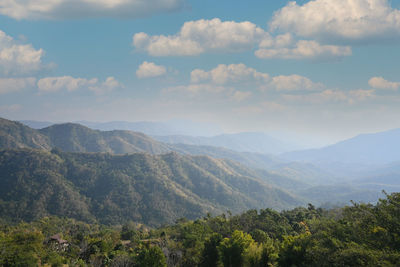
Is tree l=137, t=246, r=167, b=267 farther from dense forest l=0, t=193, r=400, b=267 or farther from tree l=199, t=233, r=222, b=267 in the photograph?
tree l=199, t=233, r=222, b=267

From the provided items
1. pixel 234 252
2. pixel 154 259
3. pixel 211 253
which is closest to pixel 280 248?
pixel 234 252

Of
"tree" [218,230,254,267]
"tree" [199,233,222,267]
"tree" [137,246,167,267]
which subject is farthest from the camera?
"tree" [199,233,222,267]

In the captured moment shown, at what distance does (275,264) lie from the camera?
39.7m

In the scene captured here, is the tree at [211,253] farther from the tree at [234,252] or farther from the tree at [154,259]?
the tree at [154,259]

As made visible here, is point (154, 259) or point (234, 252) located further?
point (154, 259)

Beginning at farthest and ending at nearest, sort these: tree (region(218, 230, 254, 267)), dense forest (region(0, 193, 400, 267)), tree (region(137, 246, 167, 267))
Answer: tree (region(137, 246, 167, 267)) < tree (region(218, 230, 254, 267)) < dense forest (region(0, 193, 400, 267))

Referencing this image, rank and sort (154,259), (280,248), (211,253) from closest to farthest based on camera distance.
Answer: (280,248) < (154,259) < (211,253)

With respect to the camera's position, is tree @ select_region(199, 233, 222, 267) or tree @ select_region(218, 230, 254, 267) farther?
tree @ select_region(199, 233, 222, 267)

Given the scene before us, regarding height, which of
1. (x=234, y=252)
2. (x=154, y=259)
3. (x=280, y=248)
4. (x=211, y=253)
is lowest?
(x=211, y=253)

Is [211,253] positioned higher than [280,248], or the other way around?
[280,248]

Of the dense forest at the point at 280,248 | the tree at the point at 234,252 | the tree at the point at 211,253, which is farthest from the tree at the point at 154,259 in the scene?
the tree at the point at 234,252

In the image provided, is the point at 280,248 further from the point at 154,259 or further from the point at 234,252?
the point at 154,259

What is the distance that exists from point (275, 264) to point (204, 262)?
1842 centimetres

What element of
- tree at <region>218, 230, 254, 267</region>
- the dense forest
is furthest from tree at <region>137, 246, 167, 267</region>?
tree at <region>218, 230, 254, 267</region>
